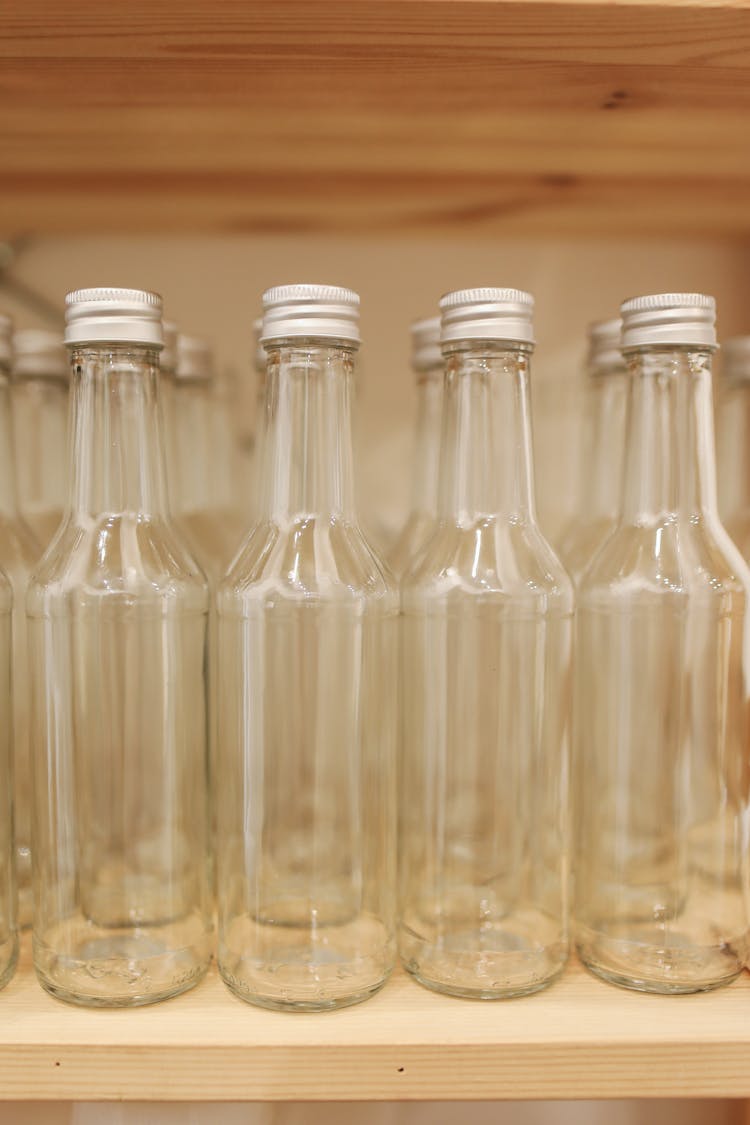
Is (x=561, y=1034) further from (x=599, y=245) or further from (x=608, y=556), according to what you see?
(x=599, y=245)

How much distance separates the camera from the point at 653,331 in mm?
463

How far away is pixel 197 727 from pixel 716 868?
0.89 feet

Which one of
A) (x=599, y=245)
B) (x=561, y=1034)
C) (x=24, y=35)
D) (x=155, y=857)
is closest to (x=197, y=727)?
(x=155, y=857)

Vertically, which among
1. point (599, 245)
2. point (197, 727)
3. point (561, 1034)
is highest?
point (599, 245)

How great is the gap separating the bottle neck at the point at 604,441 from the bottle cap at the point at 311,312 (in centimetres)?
23

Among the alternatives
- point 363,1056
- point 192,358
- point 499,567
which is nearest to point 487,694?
point 499,567

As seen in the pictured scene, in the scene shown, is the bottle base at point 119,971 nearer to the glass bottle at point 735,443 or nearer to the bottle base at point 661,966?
the bottle base at point 661,966

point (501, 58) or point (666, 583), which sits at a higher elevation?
point (501, 58)

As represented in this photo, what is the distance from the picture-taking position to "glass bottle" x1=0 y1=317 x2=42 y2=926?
0.53 meters

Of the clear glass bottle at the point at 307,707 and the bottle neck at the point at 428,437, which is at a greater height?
the bottle neck at the point at 428,437

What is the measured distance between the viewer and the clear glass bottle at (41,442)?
599 mm

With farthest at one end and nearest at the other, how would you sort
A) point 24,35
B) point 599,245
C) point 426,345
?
point 599,245 < point 426,345 < point 24,35

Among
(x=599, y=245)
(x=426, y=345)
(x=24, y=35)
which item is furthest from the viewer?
(x=599, y=245)

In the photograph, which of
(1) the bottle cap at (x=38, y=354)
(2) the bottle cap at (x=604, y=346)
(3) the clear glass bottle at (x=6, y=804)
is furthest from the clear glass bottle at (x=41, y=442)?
(2) the bottle cap at (x=604, y=346)
